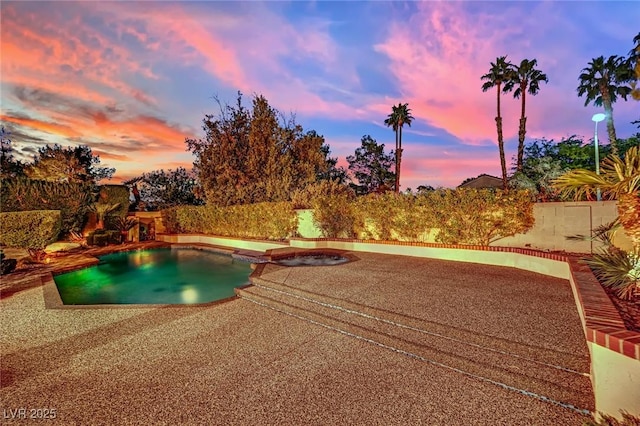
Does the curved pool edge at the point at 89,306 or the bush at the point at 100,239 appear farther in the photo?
the bush at the point at 100,239

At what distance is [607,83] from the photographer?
19391 millimetres

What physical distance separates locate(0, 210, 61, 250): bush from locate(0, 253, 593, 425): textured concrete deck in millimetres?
6670

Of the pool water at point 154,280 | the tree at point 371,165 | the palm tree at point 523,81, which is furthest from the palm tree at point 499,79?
the pool water at point 154,280

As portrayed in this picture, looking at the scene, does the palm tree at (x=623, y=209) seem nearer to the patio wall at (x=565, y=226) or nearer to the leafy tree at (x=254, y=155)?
the patio wall at (x=565, y=226)

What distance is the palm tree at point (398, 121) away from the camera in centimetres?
2953

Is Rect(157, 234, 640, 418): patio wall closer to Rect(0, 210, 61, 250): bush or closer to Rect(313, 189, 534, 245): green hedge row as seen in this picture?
Rect(313, 189, 534, 245): green hedge row

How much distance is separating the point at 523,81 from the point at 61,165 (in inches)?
1420

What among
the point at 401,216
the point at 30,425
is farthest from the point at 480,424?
the point at 401,216

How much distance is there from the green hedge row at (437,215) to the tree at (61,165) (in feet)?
66.0

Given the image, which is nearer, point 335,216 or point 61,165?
point 335,216

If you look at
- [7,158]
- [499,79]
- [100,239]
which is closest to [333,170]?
[499,79]

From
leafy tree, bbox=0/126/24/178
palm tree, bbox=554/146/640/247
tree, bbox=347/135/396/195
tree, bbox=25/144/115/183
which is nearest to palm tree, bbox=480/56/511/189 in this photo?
tree, bbox=347/135/396/195

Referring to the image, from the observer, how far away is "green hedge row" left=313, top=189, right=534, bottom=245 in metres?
8.17

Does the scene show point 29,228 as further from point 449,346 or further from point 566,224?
point 566,224
